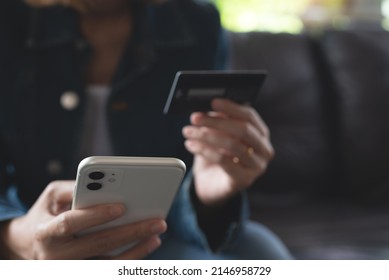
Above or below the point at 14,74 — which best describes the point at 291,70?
below

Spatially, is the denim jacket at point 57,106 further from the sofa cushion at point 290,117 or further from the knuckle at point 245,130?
the sofa cushion at point 290,117

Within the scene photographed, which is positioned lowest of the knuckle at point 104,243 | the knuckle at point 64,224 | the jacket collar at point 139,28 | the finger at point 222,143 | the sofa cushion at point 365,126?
the sofa cushion at point 365,126

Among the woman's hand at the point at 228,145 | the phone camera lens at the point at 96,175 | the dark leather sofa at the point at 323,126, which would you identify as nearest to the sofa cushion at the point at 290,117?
the dark leather sofa at the point at 323,126

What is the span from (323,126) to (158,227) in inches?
28.1

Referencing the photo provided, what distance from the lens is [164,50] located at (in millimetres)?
684

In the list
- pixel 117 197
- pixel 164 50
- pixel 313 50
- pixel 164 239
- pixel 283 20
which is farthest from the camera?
pixel 283 20

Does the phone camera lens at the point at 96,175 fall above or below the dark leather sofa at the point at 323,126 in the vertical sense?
above

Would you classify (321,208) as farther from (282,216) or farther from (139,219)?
(139,219)

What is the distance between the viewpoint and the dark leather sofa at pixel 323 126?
1.08 m

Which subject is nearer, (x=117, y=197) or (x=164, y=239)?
(x=117, y=197)

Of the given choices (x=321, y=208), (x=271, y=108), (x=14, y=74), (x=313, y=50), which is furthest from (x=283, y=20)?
(x=14, y=74)

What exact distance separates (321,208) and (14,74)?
69 centimetres

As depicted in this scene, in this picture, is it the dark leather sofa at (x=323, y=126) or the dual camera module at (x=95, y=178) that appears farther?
the dark leather sofa at (x=323, y=126)

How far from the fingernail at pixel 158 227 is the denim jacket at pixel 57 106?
Answer: 0.11 meters
